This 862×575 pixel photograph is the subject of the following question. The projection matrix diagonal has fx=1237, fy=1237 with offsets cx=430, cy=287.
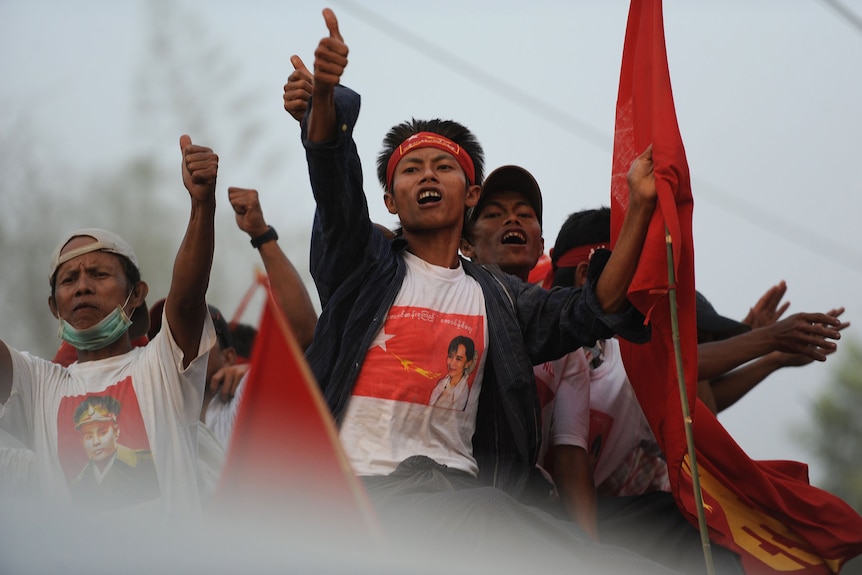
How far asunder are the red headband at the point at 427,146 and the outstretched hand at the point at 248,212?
105cm

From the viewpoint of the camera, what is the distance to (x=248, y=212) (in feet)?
14.8

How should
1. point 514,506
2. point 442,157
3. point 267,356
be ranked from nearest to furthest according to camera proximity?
1. point 267,356
2. point 514,506
3. point 442,157

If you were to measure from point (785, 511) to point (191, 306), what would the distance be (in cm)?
186

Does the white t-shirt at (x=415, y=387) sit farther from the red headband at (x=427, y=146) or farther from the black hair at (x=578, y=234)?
the black hair at (x=578, y=234)

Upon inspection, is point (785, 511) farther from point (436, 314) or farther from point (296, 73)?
point (296, 73)

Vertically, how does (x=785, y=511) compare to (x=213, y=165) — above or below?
below

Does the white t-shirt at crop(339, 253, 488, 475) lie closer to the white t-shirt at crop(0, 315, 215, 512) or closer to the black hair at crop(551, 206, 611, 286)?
the white t-shirt at crop(0, 315, 215, 512)

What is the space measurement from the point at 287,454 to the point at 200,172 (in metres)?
1.33

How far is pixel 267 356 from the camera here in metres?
2.30

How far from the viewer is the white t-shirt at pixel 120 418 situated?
331cm

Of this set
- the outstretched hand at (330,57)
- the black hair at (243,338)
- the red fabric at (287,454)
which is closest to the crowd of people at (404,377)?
the outstretched hand at (330,57)

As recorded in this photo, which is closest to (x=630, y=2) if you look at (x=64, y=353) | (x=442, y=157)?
(x=442, y=157)

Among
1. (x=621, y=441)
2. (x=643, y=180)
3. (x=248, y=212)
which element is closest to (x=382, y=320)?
(x=643, y=180)

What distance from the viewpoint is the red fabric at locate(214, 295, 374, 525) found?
2.25 metres
